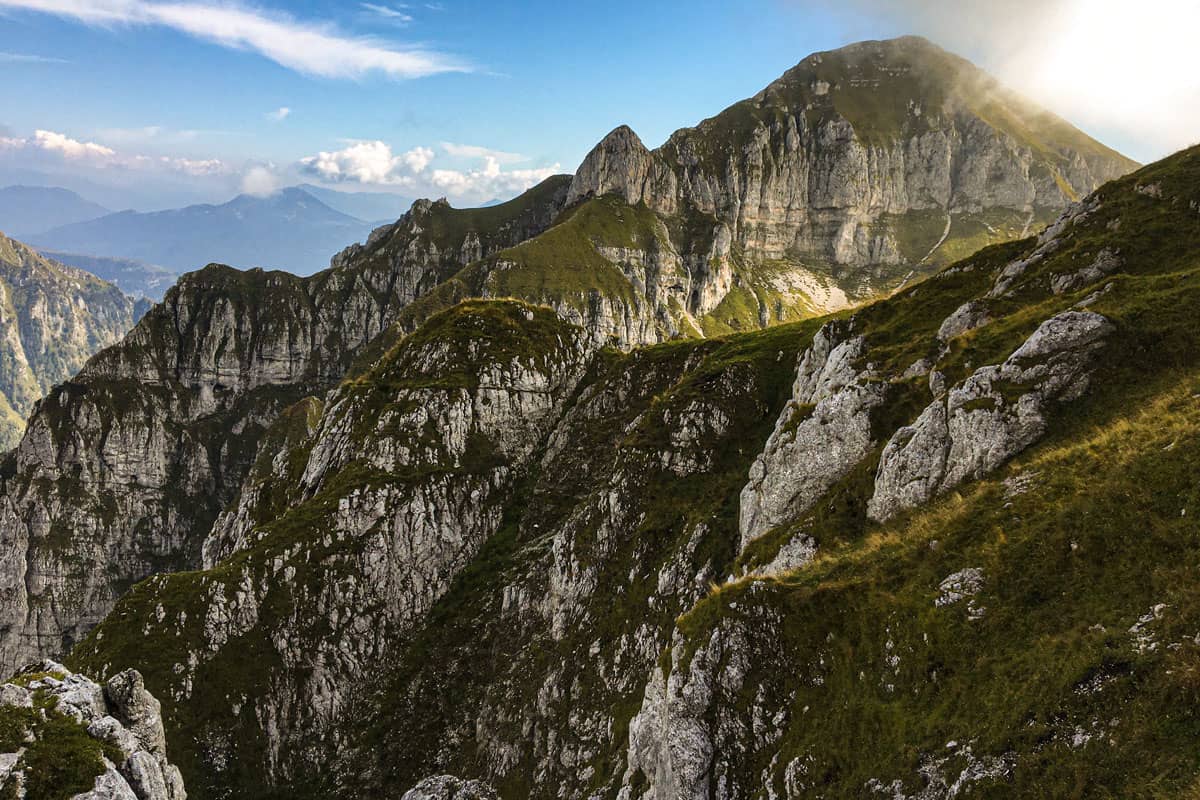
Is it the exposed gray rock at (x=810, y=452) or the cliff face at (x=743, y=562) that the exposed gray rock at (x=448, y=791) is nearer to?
the cliff face at (x=743, y=562)

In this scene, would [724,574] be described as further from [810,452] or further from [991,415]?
[991,415]

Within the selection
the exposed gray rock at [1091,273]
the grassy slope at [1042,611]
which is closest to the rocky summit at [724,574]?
the grassy slope at [1042,611]

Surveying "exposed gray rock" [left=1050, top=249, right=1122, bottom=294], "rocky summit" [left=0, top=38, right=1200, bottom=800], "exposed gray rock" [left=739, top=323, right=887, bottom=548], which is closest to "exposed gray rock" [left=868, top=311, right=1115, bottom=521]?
"rocky summit" [left=0, top=38, right=1200, bottom=800]

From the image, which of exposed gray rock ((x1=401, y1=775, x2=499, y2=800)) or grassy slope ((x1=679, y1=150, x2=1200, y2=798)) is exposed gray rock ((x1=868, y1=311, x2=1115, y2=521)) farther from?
exposed gray rock ((x1=401, y1=775, x2=499, y2=800))

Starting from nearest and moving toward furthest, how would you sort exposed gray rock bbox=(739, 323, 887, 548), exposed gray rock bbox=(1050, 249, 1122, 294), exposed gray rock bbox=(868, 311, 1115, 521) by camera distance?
exposed gray rock bbox=(868, 311, 1115, 521) < exposed gray rock bbox=(739, 323, 887, 548) < exposed gray rock bbox=(1050, 249, 1122, 294)

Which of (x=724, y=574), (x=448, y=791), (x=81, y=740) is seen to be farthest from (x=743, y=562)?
(x=81, y=740)

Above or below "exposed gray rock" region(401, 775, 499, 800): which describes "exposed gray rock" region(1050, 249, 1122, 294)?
above

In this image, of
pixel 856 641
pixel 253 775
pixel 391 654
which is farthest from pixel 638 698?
pixel 253 775
